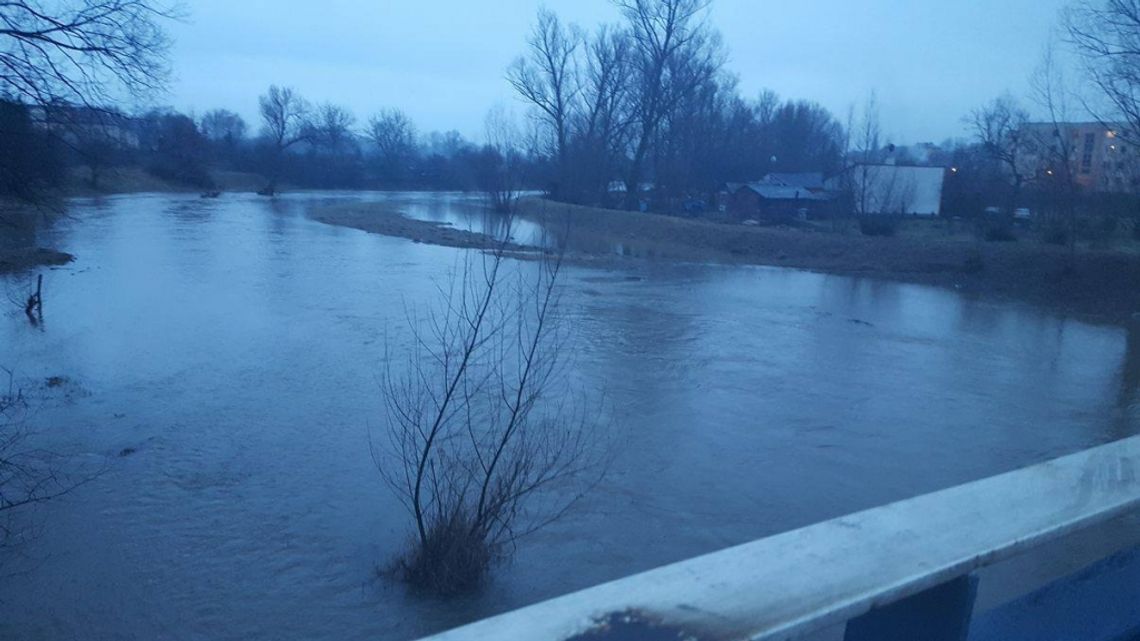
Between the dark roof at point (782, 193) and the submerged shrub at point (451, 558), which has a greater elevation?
the dark roof at point (782, 193)

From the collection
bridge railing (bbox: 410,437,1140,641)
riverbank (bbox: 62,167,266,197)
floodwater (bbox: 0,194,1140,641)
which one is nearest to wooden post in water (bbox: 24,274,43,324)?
floodwater (bbox: 0,194,1140,641)

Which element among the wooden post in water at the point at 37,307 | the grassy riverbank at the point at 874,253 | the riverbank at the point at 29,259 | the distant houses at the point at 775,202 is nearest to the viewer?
the wooden post in water at the point at 37,307

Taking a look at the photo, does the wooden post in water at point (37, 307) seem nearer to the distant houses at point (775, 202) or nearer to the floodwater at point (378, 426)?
the floodwater at point (378, 426)

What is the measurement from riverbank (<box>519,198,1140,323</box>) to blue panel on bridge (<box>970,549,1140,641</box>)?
17.5 meters

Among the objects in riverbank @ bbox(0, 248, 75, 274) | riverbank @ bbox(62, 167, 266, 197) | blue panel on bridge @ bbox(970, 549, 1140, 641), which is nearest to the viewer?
blue panel on bridge @ bbox(970, 549, 1140, 641)

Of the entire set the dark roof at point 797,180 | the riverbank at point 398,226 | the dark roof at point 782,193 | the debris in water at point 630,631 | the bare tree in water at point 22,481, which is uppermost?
the dark roof at point 797,180

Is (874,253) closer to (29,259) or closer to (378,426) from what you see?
(29,259)

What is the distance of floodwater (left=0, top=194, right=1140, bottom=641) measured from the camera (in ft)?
24.5

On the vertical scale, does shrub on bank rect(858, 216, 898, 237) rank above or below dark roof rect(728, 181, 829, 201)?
below

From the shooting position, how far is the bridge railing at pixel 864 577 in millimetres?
1360

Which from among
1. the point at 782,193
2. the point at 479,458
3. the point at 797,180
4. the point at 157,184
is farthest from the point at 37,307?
the point at 797,180

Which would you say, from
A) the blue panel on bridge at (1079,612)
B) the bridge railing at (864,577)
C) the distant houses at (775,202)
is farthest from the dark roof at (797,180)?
the bridge railing at (864,577)

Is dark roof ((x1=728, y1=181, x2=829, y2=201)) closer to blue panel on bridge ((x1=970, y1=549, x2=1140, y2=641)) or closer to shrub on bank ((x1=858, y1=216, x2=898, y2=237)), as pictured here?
shrub on bank ((x1=858, y1=216, x2=898, y2=237))

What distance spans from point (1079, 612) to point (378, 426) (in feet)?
34.3
